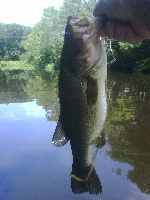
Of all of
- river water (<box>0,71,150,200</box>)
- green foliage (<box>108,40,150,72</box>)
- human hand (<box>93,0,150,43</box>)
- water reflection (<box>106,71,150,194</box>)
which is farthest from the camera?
green foliage (<box>108,40,150,72</box>)

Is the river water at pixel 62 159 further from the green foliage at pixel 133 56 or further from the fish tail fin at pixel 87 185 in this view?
the green foliage at pixel 133 56

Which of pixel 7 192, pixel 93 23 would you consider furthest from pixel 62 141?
pixel 7 192

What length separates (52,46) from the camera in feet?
276

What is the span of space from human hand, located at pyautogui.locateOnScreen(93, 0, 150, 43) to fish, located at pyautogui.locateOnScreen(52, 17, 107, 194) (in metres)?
0.11

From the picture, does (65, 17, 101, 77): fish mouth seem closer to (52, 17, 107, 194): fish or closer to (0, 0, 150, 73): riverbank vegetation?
(52, 17, 107, 194): fish

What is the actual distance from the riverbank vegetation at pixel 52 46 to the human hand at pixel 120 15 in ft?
52.8

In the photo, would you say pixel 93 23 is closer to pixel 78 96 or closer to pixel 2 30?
pixel 78 96

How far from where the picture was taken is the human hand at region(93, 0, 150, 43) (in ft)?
8.25

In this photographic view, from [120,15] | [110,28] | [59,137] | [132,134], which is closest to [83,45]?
[110,28]

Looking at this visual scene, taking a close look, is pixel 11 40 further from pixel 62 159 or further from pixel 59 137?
pixel 59 137

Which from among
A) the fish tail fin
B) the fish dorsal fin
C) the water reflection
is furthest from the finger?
the water reflection

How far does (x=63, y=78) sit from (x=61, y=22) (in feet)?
274

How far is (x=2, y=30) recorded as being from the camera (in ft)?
419

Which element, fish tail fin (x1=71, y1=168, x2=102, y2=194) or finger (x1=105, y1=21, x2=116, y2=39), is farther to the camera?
fish tail fin (x1=71, y1=168, x2=102, y2=194)
